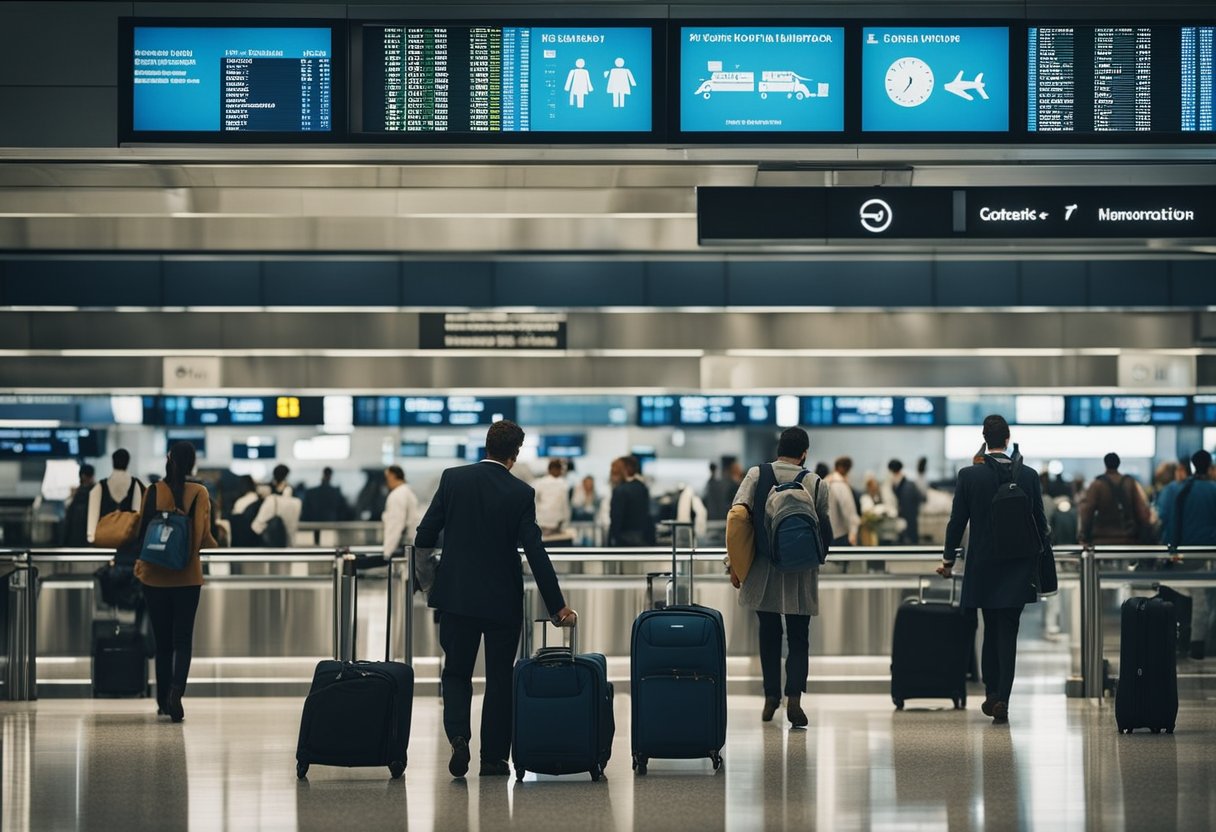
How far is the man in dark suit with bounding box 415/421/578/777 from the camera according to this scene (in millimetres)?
6922

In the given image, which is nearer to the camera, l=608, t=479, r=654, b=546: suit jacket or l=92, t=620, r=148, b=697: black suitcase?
l=92, t=620, r=148, b=697: black suitcase

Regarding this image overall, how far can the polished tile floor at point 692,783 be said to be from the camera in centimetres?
604

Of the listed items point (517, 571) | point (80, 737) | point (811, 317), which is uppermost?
point (811, 317)

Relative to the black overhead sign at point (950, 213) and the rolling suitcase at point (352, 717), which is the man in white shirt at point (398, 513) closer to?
the black overhead sign at point (950, 213)

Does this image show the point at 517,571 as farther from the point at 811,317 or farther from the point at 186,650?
the point at 811,317

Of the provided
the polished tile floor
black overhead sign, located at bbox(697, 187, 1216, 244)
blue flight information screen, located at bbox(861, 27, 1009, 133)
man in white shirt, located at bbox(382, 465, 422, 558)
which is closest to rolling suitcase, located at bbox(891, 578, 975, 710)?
the polished tile floor

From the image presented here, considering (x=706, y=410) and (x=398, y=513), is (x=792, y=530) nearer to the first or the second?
(x=398, y=513)

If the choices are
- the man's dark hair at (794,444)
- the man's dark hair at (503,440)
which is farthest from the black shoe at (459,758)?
the man's dark hair at (794,444)

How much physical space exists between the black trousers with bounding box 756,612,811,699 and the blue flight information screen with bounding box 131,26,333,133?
3.32 m

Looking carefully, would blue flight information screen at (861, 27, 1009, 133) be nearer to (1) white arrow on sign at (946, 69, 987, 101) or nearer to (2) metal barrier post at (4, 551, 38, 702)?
(1) white arrow on sign at (946, 69, 987, 101)

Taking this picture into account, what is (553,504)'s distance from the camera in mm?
15086

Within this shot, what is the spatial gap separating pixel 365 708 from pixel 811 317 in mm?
11519

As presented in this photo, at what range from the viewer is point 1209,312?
1792cm

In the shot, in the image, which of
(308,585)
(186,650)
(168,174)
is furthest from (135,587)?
(168,174)
